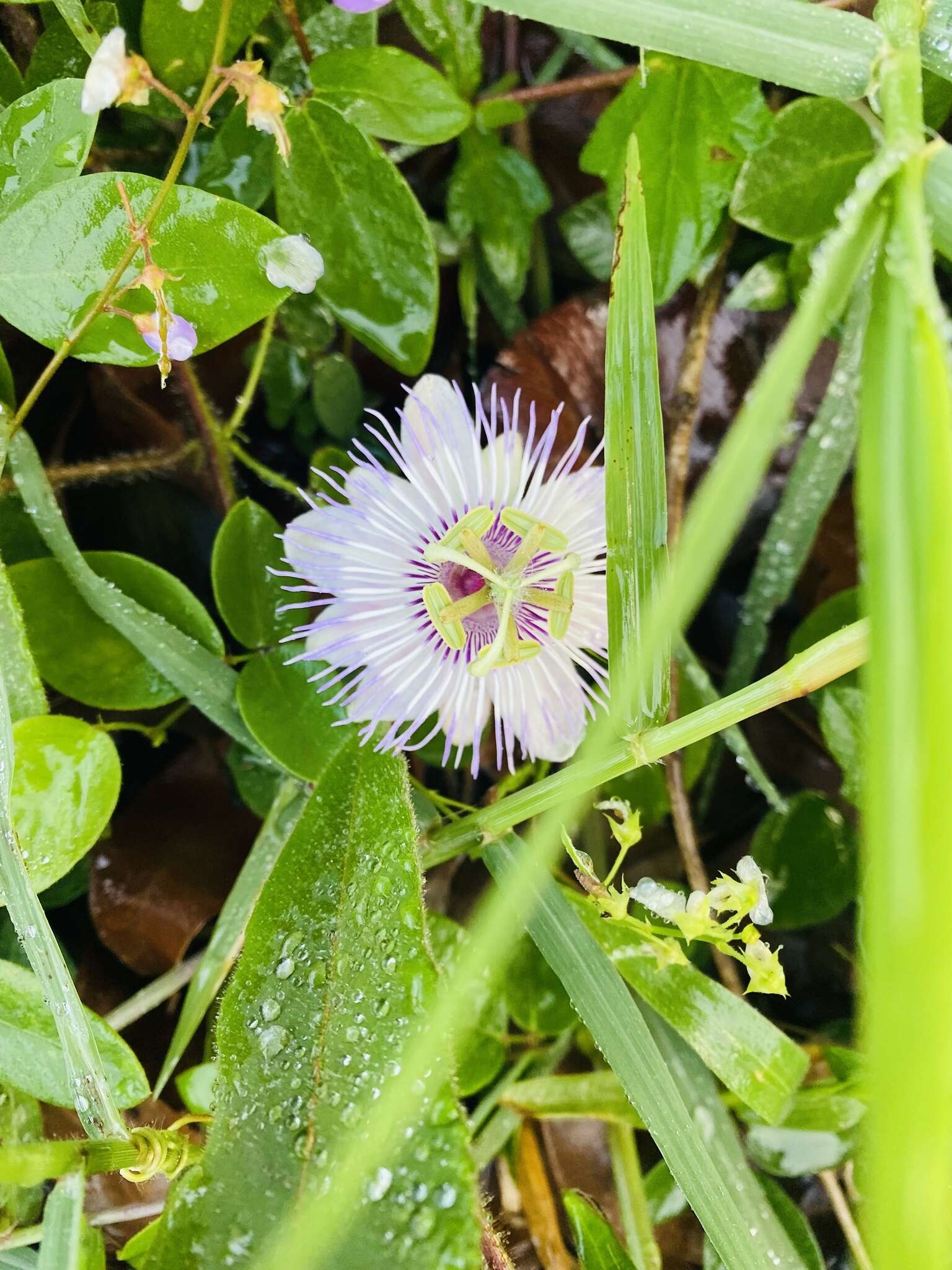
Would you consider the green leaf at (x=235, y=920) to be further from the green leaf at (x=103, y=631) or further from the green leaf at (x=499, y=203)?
the green leaf at (x=499, y=203)

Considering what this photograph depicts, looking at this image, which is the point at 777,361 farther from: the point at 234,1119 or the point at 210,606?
the point at 210,606

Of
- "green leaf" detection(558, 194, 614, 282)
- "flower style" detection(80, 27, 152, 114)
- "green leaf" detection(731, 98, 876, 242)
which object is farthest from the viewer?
"green leaf" detection(558, 194, 614, 282)

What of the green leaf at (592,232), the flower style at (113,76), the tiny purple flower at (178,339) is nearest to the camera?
the flower style at (113,76)

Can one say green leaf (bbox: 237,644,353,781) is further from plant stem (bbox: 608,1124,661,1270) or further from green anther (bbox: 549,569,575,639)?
plant stem (bbox: 608,1124,661,1270)

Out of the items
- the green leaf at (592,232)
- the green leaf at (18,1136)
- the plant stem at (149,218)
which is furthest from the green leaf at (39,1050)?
the green leaf at (592,232)

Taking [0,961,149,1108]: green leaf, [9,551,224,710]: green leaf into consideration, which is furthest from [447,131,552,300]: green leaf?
[0,961,149,1108]: green leaf

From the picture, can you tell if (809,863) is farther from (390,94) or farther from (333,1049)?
(390,94)
